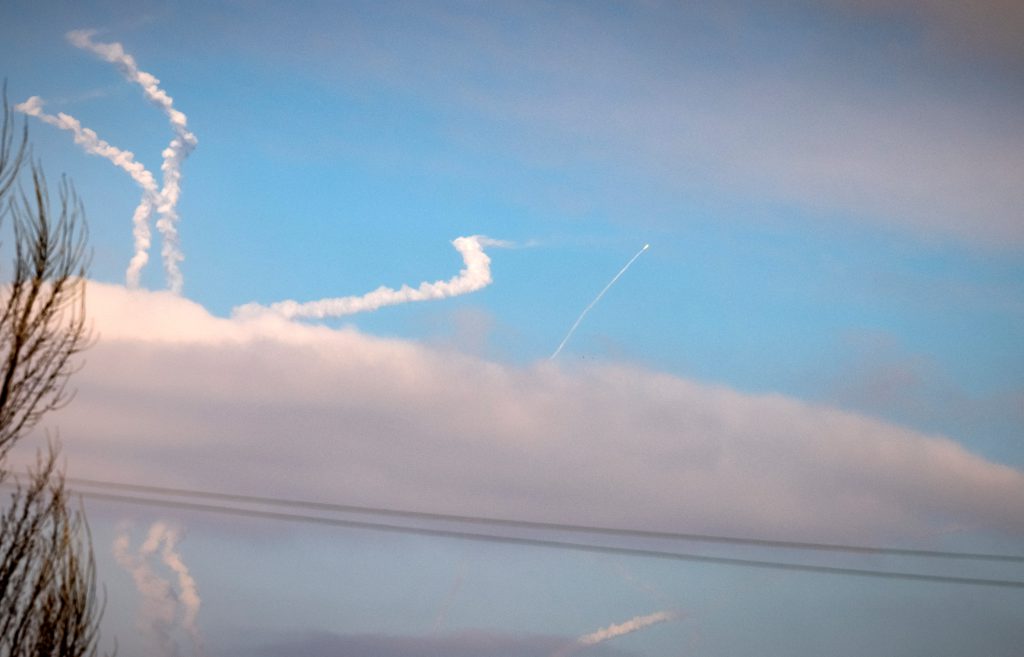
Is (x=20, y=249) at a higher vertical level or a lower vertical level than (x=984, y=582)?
higher

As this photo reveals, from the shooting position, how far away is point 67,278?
15.5 m

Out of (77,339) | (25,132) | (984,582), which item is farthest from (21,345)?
(984,582)

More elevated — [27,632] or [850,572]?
[850,572]

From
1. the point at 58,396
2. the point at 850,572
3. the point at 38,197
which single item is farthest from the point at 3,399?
the point at 850,572

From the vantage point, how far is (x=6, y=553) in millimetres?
16016

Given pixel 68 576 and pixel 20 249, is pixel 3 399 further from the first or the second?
pixel 68 576

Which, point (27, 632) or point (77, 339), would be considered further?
point (27, 632)

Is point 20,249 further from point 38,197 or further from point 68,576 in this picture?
point 68,576

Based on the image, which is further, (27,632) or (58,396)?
(27,632)

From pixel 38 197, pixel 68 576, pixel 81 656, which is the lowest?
pixel 81 656

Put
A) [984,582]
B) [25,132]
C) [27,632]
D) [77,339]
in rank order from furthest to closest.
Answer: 1. [984,582]
2. [27,632]
3. [77,339]
4. [25,132]

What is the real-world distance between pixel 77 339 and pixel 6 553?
3953 mm

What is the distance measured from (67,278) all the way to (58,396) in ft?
6.31

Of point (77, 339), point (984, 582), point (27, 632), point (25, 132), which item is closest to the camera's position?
point (25, 132)
